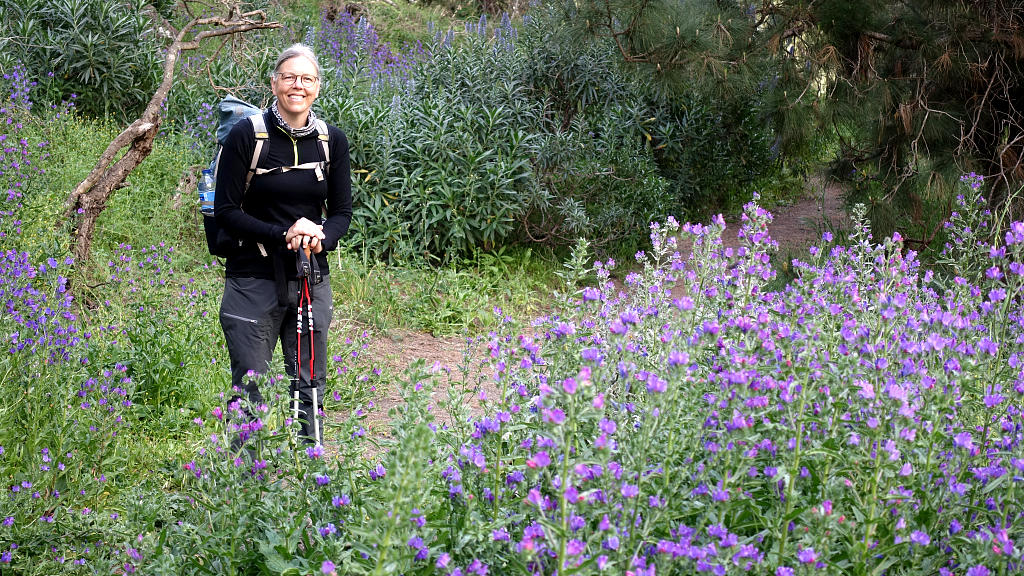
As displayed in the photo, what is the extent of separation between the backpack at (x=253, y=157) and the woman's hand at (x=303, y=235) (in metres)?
0.14

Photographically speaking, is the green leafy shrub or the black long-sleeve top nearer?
the black long-sleeve top

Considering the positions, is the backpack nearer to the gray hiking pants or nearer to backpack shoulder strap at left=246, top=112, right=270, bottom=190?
backpack shoulder strap at left=246, top=112, right=270, bottom=190

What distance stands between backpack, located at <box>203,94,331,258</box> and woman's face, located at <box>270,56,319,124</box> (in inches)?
3.8

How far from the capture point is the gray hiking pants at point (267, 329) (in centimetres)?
330

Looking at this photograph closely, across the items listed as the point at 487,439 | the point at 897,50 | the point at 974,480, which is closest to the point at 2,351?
the point at 487,439

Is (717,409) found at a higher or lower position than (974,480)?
higher

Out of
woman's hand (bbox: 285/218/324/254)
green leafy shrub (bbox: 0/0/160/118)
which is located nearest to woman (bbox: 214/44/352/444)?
woman's hand (bbox: 285/218/324/254)

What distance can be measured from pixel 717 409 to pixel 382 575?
0.94 meters

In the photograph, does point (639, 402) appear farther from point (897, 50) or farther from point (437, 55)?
point (437, 55)

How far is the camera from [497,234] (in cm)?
731

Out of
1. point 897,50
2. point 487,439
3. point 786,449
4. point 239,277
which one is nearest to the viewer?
point 786,449

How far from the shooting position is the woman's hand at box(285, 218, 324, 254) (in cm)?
319

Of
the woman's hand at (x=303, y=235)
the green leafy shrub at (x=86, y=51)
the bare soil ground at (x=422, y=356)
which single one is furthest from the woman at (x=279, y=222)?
the green leafy shrub at (x=86, y=51)

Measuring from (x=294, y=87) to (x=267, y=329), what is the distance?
2.94 feet
